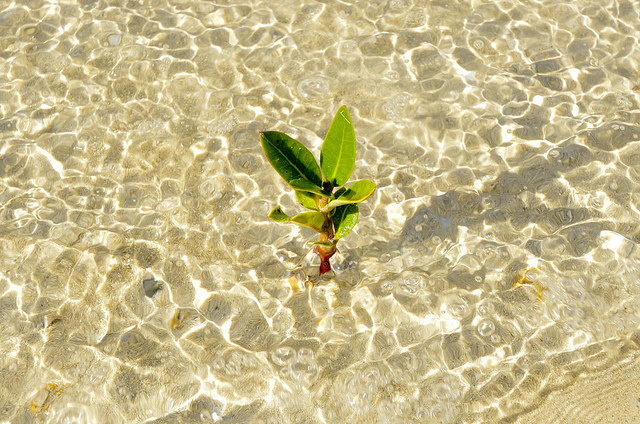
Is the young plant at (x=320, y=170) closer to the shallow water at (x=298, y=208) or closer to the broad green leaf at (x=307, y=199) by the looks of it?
the broad green leaf at (x=307, y=199)

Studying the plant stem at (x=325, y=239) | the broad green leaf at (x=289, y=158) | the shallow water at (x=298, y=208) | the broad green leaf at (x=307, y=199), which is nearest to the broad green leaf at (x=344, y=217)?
the plant stem at (x=325, y=239)

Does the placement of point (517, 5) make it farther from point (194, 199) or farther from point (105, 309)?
point (105, 309)

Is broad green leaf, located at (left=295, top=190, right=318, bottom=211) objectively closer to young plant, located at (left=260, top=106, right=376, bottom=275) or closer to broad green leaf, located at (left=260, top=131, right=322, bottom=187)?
young plant, located at (left=260, top=106, right=376, bottom=275)

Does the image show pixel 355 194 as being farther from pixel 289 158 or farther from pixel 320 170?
pixel 289 158

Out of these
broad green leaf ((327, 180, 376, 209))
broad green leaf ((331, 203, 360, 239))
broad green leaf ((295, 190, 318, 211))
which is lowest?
broad green leaf ((331, 203, 360, 239))

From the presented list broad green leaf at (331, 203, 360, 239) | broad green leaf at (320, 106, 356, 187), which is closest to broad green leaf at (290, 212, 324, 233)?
broad green leaf at (331, 203, 360, 239)

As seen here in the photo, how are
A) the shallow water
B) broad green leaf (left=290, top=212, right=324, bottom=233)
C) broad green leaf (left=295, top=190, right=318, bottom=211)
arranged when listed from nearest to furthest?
1. broad green leaf (left=290, top=212, right=324, bottom=233)
2. broad green leaf (left=295, top=190, right=318, bottom=211)
3. the shallow water
